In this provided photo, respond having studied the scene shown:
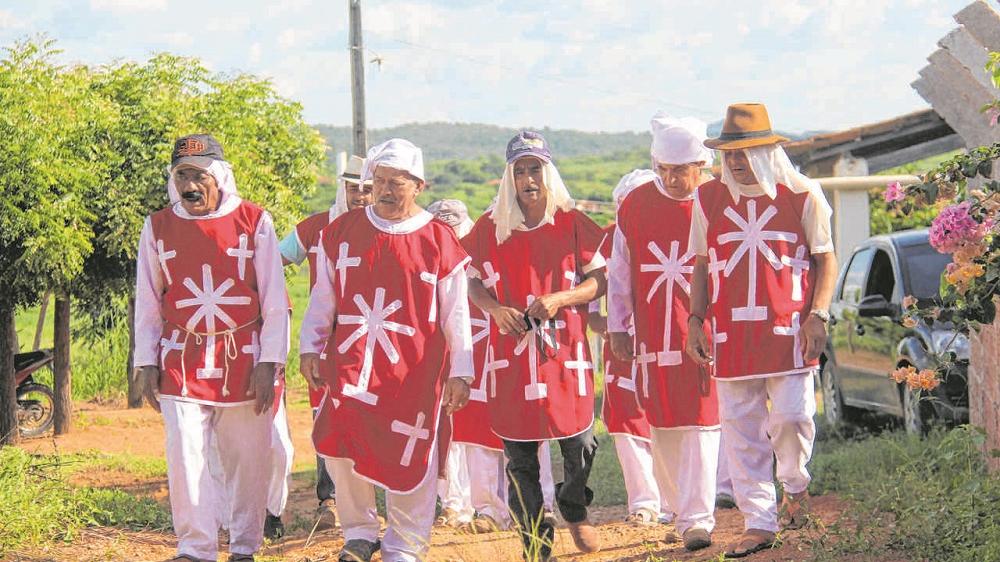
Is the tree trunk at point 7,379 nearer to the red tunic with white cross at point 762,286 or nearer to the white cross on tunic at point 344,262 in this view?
the white cross on tunic at point 344,262

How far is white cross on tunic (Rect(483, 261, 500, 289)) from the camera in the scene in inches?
318

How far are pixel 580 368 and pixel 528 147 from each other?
116 cm

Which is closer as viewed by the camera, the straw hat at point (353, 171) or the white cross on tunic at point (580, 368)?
the white cross on tunic at point (580, 368)

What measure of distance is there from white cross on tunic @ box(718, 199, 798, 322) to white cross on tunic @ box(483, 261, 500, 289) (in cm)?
125

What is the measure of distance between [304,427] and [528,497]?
35.0 ft

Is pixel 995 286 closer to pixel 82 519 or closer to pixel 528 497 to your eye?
pixel 528 497

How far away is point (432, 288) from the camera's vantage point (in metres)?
7.03

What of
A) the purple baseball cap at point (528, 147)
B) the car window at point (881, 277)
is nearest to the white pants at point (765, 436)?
the purple baseball cap at point (528, 147)

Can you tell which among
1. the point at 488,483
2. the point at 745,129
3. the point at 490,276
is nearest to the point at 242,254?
the point at 490,276

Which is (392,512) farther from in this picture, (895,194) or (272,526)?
(895,194)

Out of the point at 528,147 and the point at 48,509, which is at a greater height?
the point at 528,147

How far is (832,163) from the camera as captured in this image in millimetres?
24281

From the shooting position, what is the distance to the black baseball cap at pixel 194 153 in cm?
752

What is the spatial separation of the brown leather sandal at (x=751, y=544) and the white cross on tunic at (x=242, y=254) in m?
2.67
